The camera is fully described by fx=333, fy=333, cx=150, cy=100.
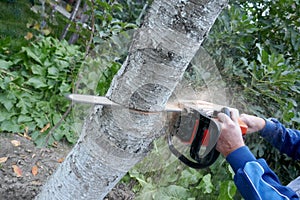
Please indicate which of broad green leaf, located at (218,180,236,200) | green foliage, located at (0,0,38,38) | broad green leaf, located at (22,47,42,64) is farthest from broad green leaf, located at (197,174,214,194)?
green foliage, located at (0,0,38,38)

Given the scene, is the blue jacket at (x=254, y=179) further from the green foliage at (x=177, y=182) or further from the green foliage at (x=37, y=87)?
the green foliage at (x=37, y=87)

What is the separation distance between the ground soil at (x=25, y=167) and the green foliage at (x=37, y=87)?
9 cm

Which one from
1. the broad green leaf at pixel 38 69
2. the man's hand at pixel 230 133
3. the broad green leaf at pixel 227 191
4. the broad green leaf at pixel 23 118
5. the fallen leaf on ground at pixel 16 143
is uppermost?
the man's hand at pixel 230 133

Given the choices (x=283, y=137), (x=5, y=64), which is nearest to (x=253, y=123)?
(x=283, y=137)

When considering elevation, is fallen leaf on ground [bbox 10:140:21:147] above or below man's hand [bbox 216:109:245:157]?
below

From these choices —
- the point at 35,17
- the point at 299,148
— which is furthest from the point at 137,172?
the point at 35,17

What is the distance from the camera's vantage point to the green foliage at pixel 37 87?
242 centimetres

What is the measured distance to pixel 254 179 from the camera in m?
1.18

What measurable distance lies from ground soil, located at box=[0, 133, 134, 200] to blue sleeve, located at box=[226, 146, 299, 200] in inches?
39.9

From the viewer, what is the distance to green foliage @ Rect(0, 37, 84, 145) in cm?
242

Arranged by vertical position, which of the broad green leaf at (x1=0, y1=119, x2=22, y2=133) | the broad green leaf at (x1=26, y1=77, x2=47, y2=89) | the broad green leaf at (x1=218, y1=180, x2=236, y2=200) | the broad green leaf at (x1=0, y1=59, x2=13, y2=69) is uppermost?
the broad green leaf at (x1=218, y1=180, x2=236, y2=200)

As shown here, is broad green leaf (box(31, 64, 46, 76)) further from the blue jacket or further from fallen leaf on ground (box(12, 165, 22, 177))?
the blue jacket

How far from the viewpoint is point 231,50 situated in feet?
7.86

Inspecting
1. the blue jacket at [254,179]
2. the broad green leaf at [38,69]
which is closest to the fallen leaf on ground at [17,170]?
the broad green leaf at [38,69]
